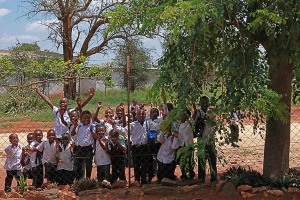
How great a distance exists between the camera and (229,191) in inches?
256

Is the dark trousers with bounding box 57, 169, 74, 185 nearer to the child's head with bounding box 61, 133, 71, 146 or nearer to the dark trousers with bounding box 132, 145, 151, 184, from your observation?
the child's head with bounding box 61, 133, 71, 146

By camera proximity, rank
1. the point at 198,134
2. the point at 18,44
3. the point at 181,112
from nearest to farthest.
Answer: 1. the point at 181,112
2. the point at 198,134
3. the point at 18,44

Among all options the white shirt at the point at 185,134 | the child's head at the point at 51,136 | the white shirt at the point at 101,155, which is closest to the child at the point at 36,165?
the child's head at the point at 51,136

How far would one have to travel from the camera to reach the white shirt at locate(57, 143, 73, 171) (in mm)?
7082

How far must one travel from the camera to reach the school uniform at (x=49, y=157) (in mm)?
7031

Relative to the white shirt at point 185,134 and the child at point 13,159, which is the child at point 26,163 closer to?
the child at point 13,159

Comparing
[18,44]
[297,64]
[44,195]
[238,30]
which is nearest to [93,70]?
[44,195]

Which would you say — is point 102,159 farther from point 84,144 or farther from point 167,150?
point 167,150

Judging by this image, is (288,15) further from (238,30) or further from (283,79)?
(283,79)

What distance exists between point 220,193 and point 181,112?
1.63m

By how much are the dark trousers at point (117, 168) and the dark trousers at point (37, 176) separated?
42.9 inches

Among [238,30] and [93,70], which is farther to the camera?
[93,70]

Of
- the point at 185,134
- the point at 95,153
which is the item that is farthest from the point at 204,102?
the point at 95,153

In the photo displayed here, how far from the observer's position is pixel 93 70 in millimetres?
7922
